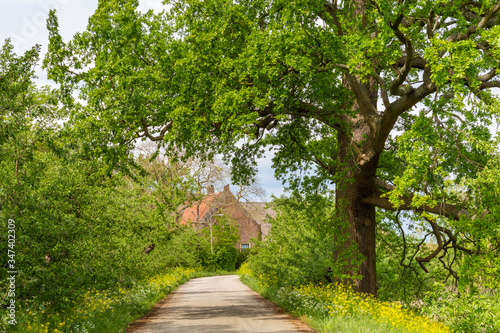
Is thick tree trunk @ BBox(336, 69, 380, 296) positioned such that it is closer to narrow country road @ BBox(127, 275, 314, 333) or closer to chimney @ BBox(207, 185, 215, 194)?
narrow country road @ BBox(127, 275, 314, 333)

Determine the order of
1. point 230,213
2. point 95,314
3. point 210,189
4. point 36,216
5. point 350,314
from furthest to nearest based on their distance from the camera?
point 230,213 → point 210,189 → point 95,314 → point 350,314 → point 36,216

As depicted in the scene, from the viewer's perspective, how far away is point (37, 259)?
8648mm

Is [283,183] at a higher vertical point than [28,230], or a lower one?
higher

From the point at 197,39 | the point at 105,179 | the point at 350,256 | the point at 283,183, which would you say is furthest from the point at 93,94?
the point at 350,256

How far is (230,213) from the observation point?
62531mm

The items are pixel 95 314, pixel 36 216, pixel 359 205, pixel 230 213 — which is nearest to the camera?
pixel 36 216

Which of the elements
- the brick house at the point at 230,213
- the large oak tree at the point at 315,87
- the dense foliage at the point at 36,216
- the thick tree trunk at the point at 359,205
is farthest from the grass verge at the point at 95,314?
the brick house at the point at 230,213

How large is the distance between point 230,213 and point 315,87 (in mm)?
49663

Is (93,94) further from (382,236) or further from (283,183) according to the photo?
(382,236)

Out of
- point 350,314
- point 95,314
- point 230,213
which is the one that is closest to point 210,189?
point 230,213

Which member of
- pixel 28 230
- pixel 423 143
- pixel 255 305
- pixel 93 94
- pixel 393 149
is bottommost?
pixel 255 305

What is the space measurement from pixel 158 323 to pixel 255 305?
17.9 feet

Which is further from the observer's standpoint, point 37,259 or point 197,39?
point 197,39

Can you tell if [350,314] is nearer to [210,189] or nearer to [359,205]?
[359,205]
